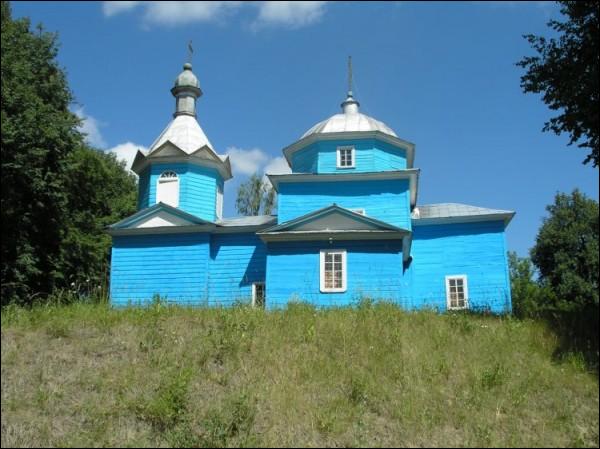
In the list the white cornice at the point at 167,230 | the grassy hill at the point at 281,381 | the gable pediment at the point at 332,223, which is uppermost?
the white cornice at the point at 167,230

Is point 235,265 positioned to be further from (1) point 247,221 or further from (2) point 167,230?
(2) point 167,230

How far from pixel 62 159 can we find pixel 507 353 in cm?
1769

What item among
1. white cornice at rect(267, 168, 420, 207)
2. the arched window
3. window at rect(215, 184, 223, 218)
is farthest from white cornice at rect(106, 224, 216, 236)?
white cornice at rect(267, 168, 420, 207)

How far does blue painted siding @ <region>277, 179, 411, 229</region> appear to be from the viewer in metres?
20.8

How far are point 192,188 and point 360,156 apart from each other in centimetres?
674

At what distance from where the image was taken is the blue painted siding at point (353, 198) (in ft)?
68.1

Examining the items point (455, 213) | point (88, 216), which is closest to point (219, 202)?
point (88, 216)

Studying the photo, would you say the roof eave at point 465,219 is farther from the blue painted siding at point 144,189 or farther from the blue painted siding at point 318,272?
the blue painted siding at point 144,189

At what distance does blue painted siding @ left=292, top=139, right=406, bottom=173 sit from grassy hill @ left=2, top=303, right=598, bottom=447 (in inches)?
413

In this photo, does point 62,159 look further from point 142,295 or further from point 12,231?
point 142,295

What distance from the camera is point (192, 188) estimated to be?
76.3 ft

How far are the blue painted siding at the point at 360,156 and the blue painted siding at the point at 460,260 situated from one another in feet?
8.96

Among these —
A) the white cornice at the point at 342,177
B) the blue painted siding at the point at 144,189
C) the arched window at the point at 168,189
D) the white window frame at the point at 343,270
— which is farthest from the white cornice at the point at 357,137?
the blue painted siding at the point at 144,189

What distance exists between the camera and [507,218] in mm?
21594
